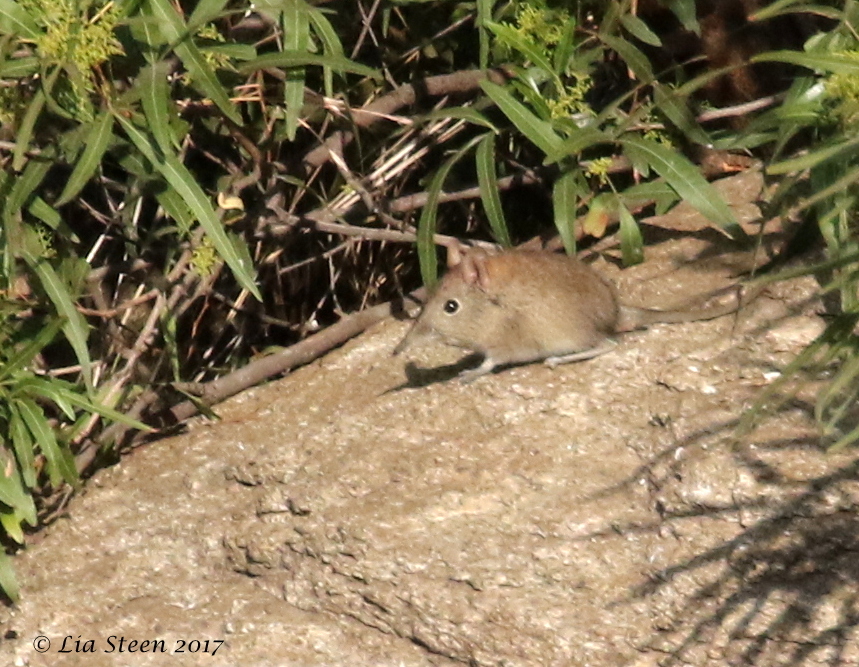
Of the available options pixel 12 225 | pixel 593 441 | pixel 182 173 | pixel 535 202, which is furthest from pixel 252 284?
pixel 535 202

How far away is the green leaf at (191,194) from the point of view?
156 inches

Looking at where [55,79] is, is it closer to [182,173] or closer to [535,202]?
[182,173]

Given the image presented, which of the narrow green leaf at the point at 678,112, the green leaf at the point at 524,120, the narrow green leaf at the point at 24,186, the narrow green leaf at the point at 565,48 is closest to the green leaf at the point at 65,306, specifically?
the narrow green leaf at the point at 24,186

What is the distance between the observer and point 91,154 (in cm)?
384

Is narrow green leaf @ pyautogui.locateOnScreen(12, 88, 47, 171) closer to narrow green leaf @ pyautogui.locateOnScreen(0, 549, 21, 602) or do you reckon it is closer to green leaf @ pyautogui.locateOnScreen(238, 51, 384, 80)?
green leaf @ pyautogui.locateOnScreen(238, 51, 384, 80)

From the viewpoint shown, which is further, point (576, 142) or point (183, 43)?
point (576, 142)

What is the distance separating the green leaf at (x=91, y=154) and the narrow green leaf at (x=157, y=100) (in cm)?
12

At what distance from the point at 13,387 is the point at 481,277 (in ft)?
5.24

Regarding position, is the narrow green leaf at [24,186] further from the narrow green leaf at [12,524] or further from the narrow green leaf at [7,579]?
the narrow green leaf at [7,579]

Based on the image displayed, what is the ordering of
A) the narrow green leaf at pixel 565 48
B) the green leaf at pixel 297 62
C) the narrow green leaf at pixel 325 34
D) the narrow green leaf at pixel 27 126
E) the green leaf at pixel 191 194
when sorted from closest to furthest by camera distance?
1. the narrow green leaf at pixel 27 126
2. the green leaf at pixel 191 194
3. the green leaf at pixel 297 62
4. the narrow green leaf at pixel 325 34
5. the narrow green leaf at pixel 565 48

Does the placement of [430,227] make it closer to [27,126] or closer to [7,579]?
[27,126]

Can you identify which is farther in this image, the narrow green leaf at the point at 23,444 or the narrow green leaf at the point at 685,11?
the narrow green leaf at the point at 685,11

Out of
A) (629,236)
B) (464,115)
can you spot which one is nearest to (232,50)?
(464,115)

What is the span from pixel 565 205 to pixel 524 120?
31 cm
